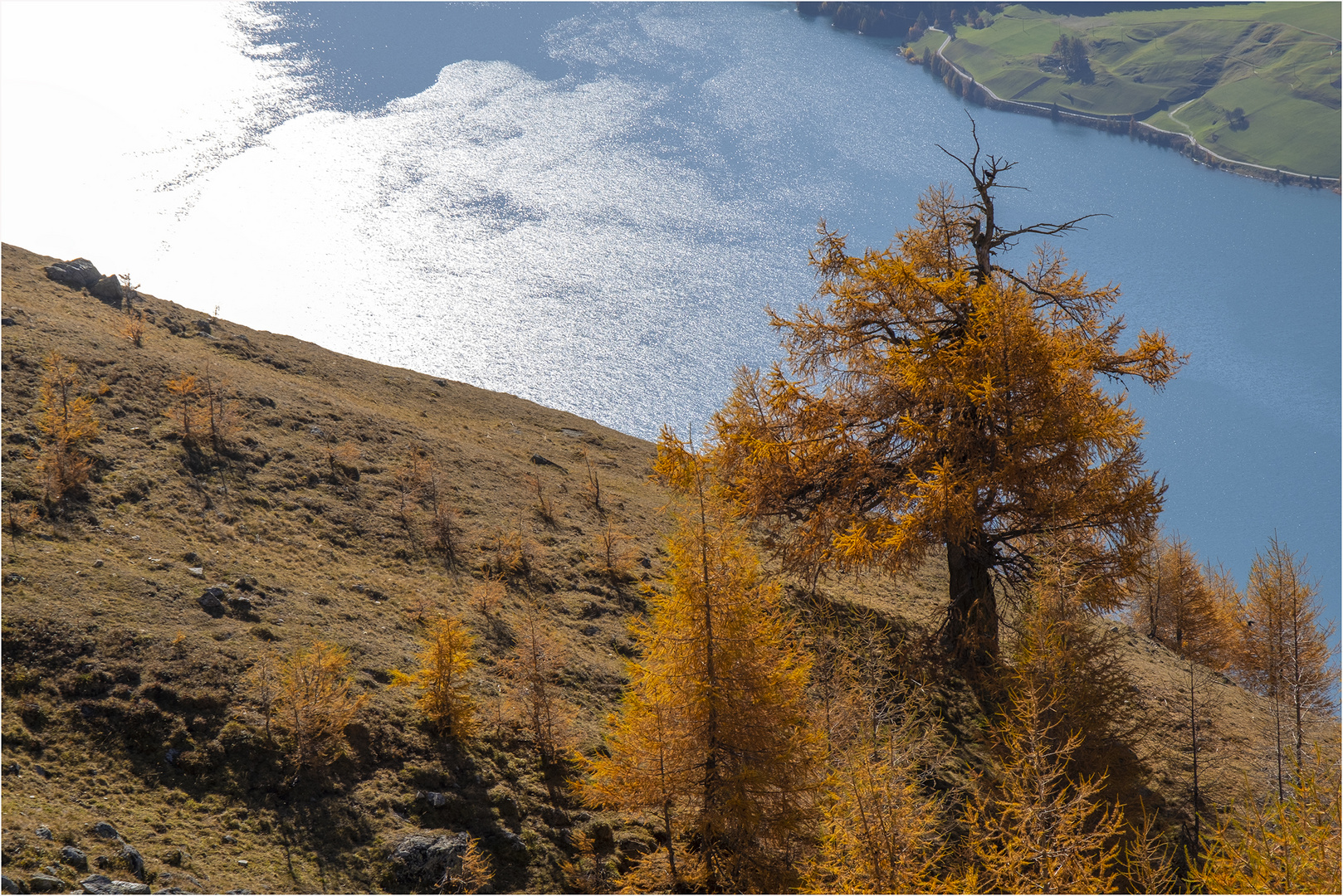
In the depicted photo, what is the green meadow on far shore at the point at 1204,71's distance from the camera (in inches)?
4528

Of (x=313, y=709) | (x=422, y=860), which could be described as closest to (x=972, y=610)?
(x=422, y=860)

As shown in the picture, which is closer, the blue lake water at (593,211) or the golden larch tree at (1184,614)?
the golden larch tree at (1184,614)

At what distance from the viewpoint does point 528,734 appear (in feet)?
45.2

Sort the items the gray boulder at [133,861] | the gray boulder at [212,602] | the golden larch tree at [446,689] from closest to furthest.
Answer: the gray boulder at [133,861] < the golden larch tree at [446,689] < the gray boulder at [212,602]

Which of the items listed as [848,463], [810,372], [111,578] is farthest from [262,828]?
[810,372]

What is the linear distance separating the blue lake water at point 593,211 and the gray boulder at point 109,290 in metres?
38.0

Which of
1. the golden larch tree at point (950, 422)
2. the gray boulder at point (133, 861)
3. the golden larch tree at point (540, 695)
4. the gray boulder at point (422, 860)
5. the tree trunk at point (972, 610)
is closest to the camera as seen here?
the gray boulder at point (133, 861)

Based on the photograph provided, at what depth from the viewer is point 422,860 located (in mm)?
10961

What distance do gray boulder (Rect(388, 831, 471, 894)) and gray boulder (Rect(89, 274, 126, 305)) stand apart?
77.3 ft

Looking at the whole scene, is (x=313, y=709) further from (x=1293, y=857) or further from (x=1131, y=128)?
(x=1131, y=128)

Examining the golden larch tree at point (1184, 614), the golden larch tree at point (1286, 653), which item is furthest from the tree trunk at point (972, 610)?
the golden larch tree at point (1184, 614)

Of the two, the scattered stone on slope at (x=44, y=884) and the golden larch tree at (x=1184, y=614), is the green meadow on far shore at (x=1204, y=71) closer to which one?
the golden larch tree at (x=1184, y=614)

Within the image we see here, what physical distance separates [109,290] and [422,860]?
24.5 metres

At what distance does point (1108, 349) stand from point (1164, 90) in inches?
5533
